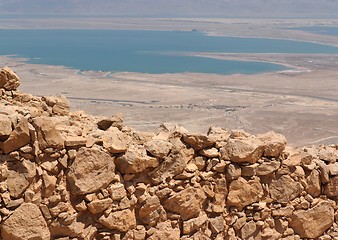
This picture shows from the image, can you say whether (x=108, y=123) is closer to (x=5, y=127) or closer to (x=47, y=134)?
(x=47, y=134)

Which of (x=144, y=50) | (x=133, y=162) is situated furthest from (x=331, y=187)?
(x=144, y=50)

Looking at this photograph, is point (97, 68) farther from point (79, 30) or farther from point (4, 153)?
point (79, 30)

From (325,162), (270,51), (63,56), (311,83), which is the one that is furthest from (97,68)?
(325,162)

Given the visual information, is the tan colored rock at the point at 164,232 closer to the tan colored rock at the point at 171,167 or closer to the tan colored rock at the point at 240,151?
the tan colored rock at the point at 171,167

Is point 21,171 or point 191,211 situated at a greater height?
point 21,171

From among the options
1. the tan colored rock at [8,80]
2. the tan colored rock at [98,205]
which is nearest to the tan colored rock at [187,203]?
the tan colored rock at [98,205]

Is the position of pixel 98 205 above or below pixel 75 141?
below
